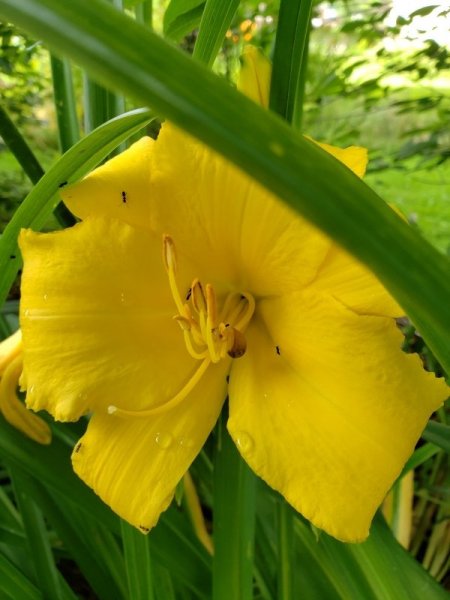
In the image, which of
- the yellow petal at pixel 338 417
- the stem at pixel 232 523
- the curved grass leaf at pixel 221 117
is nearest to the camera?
the curved grass leaf at pixel 221 117

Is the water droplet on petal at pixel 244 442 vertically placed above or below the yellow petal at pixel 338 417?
below

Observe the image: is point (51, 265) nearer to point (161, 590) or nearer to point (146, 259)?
point (146, 259)

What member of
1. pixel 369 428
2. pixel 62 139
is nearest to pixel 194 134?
pixel 369 428

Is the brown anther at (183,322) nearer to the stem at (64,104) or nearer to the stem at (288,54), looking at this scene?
the stem at (288,54)

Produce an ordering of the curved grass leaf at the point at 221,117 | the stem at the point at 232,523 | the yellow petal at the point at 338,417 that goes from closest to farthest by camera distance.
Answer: the curved grass leaf at the point at 221,117 < the yellow petal at the point at 338,417 < the stem at the point at 232,523

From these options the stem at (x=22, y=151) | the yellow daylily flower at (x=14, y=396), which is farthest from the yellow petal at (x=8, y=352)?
the stem at (x=22, y=151)

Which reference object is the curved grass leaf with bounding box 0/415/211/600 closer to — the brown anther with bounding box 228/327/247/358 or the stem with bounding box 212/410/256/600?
the stem with bounding box 212/410/256/600
